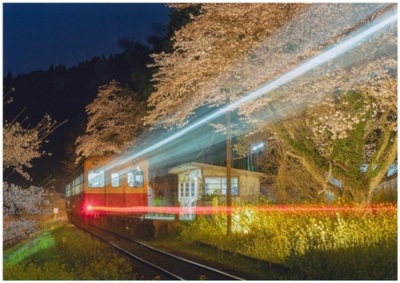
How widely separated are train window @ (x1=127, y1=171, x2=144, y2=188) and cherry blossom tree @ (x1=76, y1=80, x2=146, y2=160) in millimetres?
10638

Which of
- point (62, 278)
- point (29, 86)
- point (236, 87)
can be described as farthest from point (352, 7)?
point (29, 86)

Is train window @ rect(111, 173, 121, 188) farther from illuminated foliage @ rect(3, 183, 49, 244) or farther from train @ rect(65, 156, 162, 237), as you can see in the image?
illuminated foliage @ rect(3, 183, 49, 244)

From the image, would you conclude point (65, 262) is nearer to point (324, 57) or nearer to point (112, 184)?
point (324, 57)

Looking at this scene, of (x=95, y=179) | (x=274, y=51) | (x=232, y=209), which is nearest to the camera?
(x=274, y=51)

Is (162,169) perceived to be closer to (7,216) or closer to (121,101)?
(121,101)

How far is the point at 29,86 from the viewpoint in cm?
9944

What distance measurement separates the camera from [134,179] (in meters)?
24.5

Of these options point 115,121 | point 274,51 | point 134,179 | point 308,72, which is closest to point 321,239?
point 308,72

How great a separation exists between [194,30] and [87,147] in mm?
21502

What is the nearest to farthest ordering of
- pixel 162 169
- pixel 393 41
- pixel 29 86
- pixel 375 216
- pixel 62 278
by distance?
pixel 62 278 < pixel 393 41 < pixel 375 216 < pixel 162 169 < pixel 29 86

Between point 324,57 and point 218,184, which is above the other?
point 324,57

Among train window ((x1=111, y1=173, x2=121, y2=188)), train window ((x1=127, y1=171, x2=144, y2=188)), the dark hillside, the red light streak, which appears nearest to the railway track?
the red light streak

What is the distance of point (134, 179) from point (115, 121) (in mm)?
12174

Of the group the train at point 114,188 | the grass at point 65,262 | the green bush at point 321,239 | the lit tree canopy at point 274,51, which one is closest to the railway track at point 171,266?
the grass at point 65,262
